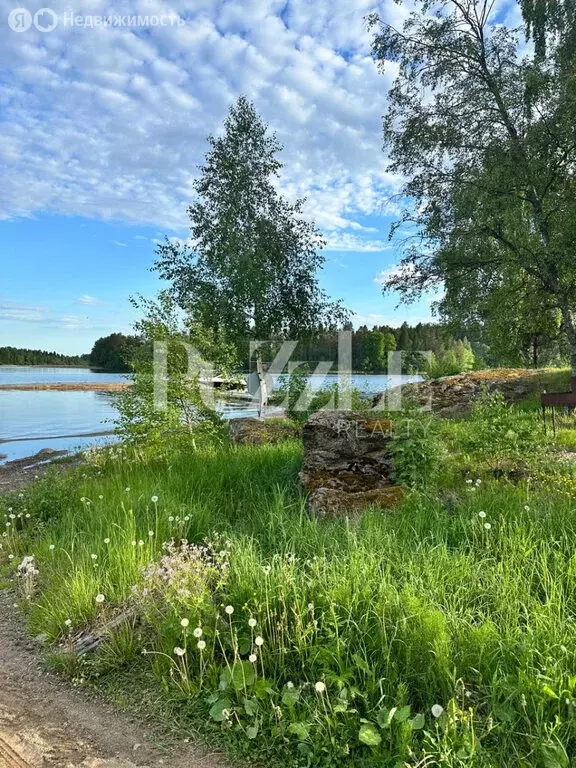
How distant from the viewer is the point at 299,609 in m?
2.50

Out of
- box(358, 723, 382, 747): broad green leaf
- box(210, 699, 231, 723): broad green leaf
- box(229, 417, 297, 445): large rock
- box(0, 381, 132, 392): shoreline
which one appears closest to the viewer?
box(358, 723, 382, 747): broad green leaf

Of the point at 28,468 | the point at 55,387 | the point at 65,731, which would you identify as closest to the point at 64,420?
the point at 28,468

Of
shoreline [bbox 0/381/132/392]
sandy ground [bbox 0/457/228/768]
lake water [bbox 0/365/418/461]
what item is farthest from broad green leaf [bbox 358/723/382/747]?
shoreline [bbox 0/381/132/392]

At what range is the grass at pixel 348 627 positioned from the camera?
1973 millimetres

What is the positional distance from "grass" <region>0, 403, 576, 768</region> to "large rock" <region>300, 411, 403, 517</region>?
80 centimetres

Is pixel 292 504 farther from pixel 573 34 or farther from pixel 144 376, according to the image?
pixel 573 34

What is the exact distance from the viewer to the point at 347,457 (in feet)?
17.5

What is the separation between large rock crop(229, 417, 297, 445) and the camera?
845cm

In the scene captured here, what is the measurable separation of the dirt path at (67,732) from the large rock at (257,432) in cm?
559

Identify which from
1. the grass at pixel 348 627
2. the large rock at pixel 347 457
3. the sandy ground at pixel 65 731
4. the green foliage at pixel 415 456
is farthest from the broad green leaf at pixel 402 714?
the green foliage at pixel 415 456

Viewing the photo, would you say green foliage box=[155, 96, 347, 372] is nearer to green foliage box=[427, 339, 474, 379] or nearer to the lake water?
the lake water

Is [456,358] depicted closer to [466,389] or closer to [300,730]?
[466,389]

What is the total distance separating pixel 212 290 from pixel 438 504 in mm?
10287

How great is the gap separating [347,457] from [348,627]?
9.73 ft
